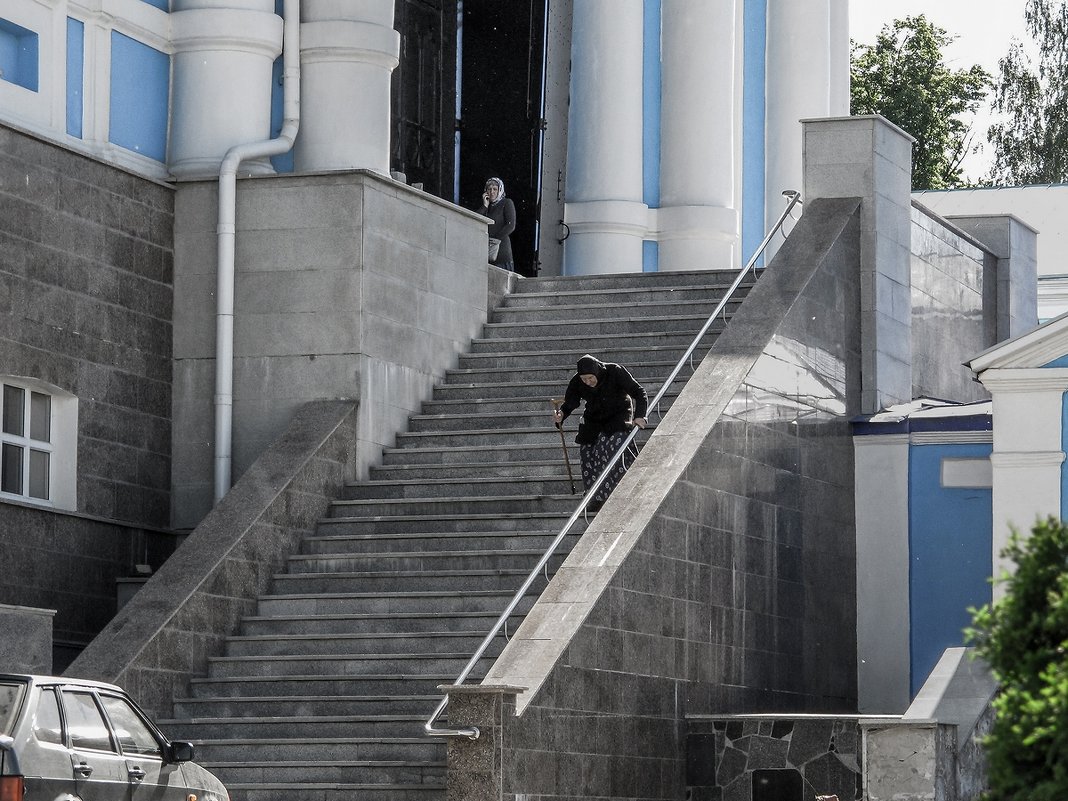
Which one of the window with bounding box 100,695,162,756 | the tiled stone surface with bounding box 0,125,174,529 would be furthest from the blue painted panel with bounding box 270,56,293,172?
the window with bounding box 100,695,162,756

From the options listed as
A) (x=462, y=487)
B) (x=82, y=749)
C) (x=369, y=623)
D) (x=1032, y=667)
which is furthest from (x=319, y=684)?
(x=1032, y=667)

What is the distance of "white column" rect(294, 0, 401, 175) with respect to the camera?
770 inches

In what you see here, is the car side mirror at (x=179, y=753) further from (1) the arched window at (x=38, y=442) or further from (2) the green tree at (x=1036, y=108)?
(2) the green tree at (x=1036, y=108)

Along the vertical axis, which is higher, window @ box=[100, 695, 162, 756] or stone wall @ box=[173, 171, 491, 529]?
stone wall @ box=[173, 171, 491, 529]

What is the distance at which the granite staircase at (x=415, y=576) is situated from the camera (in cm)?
1473

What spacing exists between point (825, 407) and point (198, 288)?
16.8ft

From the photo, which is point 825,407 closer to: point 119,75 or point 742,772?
point 742,772

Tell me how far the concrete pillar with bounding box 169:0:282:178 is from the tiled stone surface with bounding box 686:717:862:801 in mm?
6458

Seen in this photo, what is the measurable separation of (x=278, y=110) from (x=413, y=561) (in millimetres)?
4883

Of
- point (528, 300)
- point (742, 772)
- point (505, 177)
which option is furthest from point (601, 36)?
point (742, 772)

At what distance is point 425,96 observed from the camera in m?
24.3

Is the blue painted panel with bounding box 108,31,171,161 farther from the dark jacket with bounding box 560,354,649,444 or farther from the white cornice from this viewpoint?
the white cornice

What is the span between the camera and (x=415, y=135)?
24.1 m

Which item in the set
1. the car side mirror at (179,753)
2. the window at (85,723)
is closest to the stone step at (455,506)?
the car side mirror at (179,753)
